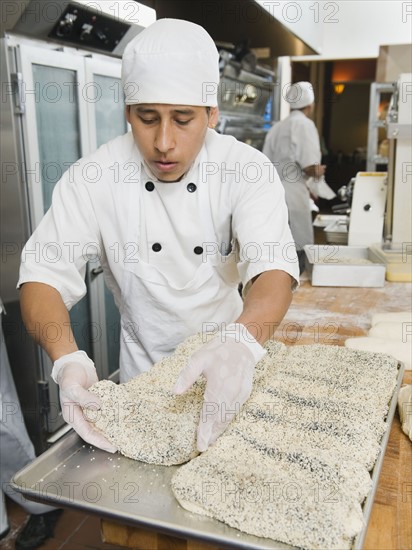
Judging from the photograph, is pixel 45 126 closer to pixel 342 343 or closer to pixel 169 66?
pixel 169 66

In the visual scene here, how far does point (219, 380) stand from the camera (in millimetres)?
1025

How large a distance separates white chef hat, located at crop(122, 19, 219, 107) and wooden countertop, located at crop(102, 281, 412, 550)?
0.77 metres

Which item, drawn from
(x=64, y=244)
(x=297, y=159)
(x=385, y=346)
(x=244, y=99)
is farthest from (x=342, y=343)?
(x=244, y=99)

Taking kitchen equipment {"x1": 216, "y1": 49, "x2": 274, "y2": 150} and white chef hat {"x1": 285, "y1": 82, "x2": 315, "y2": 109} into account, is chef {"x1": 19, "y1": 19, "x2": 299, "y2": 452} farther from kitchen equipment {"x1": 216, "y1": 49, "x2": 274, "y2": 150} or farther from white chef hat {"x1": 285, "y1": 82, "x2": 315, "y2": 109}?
white chef hat {"x1": 285, "y1": 82, "x2": 315, "y2": 109}

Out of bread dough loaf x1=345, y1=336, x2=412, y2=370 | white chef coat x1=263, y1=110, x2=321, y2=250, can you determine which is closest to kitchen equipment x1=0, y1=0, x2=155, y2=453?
bread dough loaf x1=345, y1=336, x2=412, y2=370

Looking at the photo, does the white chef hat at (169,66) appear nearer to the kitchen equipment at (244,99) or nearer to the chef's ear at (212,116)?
the chef's ear at (212,116)

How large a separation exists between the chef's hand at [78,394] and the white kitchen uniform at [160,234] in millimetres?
285

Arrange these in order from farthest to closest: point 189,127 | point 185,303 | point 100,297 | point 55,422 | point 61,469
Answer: point 100,297, point 55,422, point 185,303, point 189,127, point 61,469

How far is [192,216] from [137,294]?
0.28 m

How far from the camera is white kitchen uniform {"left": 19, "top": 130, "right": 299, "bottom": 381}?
1.44m

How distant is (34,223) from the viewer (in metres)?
2.21

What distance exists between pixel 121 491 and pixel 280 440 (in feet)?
0.94

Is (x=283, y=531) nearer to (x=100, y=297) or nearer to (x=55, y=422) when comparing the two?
(x=55, y=422)

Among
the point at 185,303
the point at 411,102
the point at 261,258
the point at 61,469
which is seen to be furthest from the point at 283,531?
the point at 411,102
